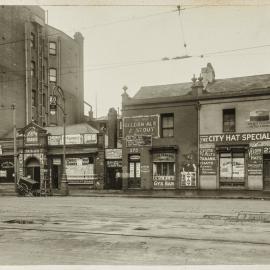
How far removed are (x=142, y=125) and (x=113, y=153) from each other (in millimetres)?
3789

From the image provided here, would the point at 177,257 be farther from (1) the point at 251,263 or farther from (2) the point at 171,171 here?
(2) the point at 171,171

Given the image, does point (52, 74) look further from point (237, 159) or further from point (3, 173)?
point (237, 159)

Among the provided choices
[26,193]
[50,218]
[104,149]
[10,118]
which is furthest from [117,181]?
[50,218]

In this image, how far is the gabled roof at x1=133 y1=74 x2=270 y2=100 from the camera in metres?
29.1

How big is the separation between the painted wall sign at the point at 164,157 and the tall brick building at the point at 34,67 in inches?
637

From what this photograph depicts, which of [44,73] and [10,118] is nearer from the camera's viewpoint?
[10,118]

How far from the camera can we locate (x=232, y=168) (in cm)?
2828

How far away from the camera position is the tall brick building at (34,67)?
132 ft

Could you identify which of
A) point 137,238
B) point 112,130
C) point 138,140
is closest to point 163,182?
point 138,140

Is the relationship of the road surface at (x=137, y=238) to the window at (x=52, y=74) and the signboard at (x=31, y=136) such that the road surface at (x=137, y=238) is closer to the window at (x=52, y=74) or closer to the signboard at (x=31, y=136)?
the signboard at (x=31, y=136)

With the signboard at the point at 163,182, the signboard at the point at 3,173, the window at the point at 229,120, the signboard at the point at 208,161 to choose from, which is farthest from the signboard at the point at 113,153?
the signboard at the point at 3,173

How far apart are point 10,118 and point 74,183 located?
1058 cm

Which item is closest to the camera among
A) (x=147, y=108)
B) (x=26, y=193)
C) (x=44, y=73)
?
(x=26, y=193)

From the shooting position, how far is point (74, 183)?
34.7 m
